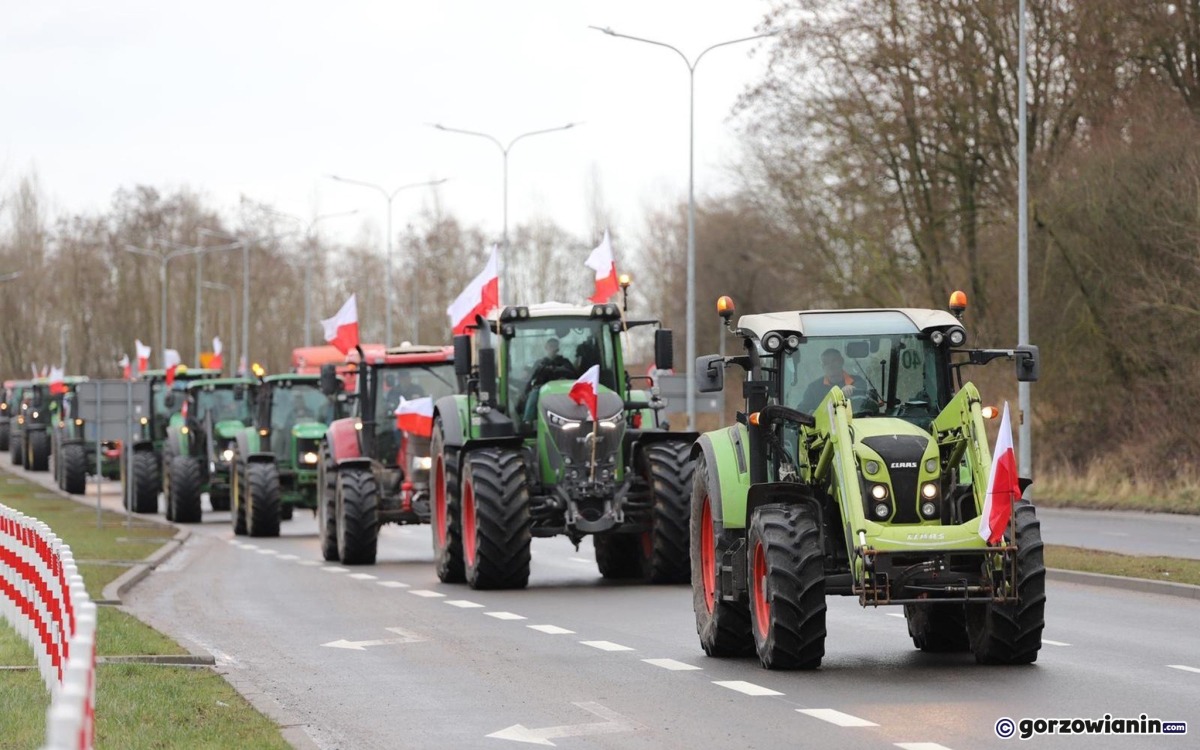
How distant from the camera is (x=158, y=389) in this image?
46.4 meters

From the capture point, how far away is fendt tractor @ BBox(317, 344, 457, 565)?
87.4 feet

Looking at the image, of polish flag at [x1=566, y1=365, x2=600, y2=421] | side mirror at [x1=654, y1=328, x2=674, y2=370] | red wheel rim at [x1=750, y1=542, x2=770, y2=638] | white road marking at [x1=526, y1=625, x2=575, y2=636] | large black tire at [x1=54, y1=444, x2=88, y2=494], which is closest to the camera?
red wheel rim at [x1=750, y1=542, x2=770, y2=638]

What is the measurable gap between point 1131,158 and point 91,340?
69371 mm

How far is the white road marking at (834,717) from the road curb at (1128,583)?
8.69 meters

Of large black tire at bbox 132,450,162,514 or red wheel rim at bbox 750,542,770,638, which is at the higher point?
red wheel rim at bbox 750,542,770,638

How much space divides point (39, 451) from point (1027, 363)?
55.6 meters

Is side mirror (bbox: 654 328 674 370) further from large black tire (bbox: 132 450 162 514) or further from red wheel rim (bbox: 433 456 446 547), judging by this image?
large black tire (bbox: 132 450 162 514)

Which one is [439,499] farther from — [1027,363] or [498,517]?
[1027,363]

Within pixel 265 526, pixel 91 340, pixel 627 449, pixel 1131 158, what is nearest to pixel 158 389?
pixel 265 526

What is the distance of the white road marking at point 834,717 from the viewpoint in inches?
440

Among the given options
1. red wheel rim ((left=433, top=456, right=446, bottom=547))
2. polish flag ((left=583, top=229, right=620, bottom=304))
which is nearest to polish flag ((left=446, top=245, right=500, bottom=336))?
polish flag ((left=583, top=229, right=620, bottom=304))

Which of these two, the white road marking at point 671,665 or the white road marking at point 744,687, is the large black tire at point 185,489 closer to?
the white road marking at point 671,665

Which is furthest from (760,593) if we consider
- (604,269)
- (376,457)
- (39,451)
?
(39,451)

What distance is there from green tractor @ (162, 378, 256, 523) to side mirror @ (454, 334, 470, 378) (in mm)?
16555
